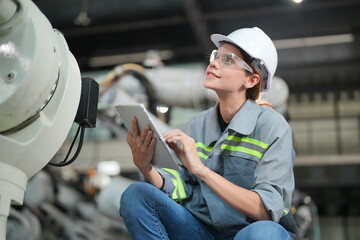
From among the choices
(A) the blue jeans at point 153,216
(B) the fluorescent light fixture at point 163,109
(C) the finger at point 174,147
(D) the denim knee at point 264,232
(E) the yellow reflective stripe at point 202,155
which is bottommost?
(B) the fluorescent light fixture at point 163,109

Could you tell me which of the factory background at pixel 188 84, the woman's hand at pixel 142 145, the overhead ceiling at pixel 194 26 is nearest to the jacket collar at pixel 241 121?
the woman's hand at pixel 142 145

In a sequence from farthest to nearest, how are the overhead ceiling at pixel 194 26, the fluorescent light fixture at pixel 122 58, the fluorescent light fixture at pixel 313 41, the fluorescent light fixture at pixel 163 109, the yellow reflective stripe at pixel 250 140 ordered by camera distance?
the fluorescent light fixture at pixel 122 58, the fluorescent light fixture at pixel 313 41, the overhead ceiling at pixel 194 26, the fluorescent light fixture at pixel 163 109, the yellow reflective stripe at pixel 250 140

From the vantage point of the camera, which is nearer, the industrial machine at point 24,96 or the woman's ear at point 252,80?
the industrial machine at point 24,96

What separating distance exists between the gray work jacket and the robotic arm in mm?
567

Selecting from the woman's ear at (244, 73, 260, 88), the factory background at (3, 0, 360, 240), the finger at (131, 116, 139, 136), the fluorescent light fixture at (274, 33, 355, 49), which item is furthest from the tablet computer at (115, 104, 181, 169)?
the fluorescent light fixture at (274, 33, 355, 49)

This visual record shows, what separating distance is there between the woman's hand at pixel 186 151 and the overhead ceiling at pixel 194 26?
23.0ft

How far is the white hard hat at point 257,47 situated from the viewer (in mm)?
1952

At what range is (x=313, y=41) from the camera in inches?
387

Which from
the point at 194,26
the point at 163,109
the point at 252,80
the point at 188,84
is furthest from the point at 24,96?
the point at 194,26

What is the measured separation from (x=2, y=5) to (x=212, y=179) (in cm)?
81

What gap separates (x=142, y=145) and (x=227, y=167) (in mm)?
309

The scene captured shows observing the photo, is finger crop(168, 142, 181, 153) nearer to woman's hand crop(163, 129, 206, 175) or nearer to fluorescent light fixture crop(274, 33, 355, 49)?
woman's hand crop(163, 129, 206, 175)

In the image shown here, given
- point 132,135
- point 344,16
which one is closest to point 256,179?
point 132,135

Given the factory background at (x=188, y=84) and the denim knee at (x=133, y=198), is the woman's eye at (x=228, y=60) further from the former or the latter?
the factory background at (x=188, y=84)
